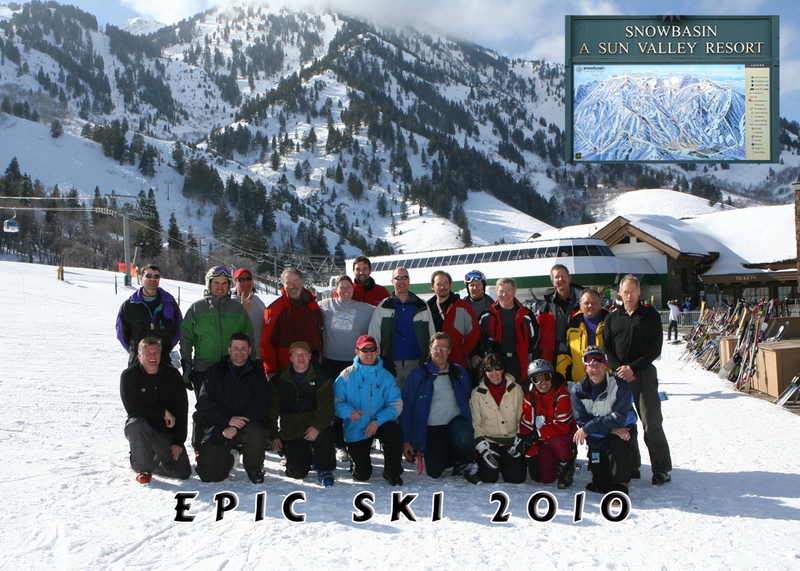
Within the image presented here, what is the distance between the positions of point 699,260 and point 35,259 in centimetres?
7435

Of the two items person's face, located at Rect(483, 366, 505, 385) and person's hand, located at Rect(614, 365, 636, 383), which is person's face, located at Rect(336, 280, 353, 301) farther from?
person's hand, located at Rect(614, 365, 636, 383)

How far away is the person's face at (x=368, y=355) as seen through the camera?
4672 millimetres

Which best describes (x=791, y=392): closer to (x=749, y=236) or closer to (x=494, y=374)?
(x=494, y=374)

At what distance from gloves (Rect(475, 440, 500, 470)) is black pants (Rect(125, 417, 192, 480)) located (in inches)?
85.9

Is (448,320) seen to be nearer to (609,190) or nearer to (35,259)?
(35,259)

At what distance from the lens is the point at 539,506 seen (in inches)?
157

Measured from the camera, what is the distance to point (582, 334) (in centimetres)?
486

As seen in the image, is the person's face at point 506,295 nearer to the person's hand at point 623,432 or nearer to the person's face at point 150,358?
the person's hand at point 623,432

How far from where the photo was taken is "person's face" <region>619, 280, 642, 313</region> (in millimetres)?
4578

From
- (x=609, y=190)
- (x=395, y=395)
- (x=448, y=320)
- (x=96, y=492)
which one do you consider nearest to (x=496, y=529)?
(x=395, y=395)

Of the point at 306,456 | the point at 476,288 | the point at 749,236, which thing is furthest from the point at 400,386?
the point at 749,236

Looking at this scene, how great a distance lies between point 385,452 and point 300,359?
965 millimetres

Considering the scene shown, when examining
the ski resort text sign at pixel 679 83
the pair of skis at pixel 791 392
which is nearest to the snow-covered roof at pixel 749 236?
the pair of skis at pixel 791 392

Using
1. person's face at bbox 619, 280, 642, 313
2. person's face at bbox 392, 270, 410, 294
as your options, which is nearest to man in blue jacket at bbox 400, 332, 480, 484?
person's face at bbox 392, 270, 410, 294
